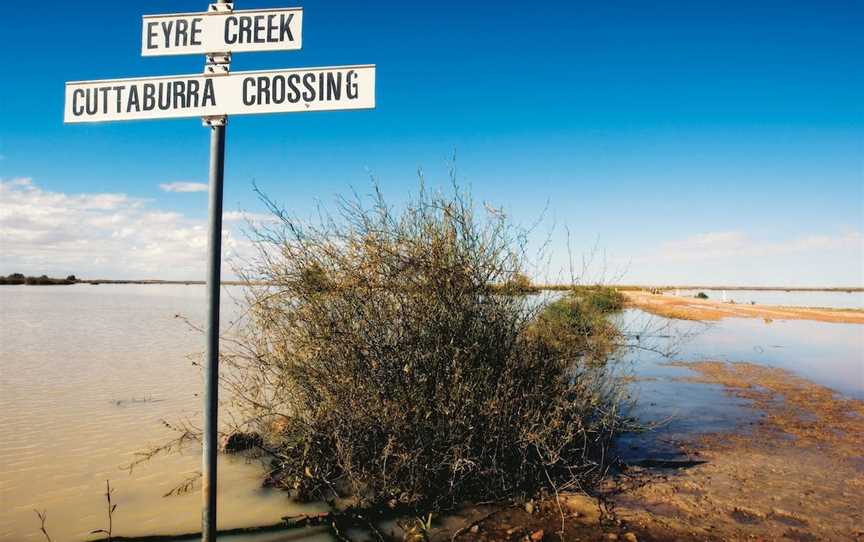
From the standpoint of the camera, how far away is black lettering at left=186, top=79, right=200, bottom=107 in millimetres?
2906

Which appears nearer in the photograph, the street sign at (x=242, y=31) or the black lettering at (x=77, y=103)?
the street sign at (x=242, y=31)

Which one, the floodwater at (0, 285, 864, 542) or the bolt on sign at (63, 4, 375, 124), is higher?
the bolt on sign at (63, 4, 375, 124)

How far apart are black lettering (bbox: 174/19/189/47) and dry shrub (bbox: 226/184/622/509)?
6.93 ft

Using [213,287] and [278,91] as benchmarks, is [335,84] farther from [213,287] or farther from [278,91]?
[213,287]

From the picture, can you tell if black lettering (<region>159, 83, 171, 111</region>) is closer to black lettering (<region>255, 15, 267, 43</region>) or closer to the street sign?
the street sign

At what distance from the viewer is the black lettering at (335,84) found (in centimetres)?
286

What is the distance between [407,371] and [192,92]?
2635mm

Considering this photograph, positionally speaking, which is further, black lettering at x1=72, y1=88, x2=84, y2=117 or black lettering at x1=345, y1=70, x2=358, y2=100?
black lettering at x1=72, y1=88, x2=84, y2=117

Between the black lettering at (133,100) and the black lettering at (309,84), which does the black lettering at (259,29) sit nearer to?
the black lettering at (309,84)

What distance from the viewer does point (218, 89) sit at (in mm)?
2898

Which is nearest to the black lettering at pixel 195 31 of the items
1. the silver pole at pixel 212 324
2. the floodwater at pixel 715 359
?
the silver pole at pixel 212 324

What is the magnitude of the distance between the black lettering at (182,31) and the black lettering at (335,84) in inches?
31.4

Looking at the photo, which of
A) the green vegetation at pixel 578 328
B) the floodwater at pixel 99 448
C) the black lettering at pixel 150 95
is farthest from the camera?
the green vegetation at pixel 578 328

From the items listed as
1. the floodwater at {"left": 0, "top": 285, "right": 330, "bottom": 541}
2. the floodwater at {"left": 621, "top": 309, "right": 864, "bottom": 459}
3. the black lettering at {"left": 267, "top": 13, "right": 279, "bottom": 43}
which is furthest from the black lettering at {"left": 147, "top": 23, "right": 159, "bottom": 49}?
the floodwater at {"left": 621, "top": 309, "right": 864, "bottom": 459}
